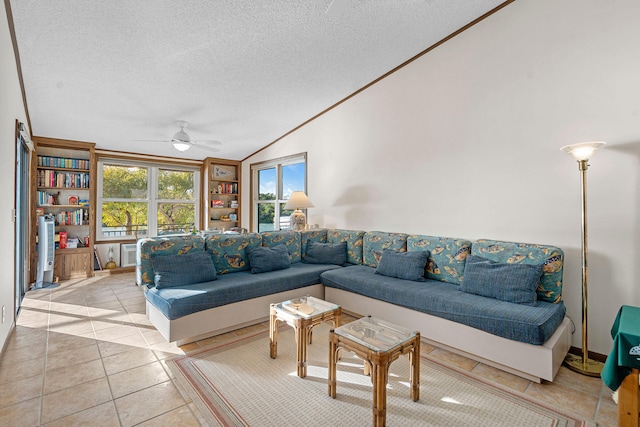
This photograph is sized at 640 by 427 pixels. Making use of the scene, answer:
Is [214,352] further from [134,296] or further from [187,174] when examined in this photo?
[187,174]

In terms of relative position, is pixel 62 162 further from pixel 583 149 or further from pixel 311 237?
pixel 583 149

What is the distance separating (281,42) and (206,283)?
2.61 m

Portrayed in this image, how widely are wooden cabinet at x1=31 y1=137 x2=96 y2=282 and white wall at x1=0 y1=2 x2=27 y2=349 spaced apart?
7.31 ft

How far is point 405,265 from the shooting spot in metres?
3.33

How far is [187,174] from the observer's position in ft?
22.3

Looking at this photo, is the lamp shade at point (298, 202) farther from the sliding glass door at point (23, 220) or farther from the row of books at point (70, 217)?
the row of books at point (70, 217)

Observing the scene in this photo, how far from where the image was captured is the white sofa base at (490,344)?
214cm

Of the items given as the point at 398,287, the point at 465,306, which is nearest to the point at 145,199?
the point at 398,287

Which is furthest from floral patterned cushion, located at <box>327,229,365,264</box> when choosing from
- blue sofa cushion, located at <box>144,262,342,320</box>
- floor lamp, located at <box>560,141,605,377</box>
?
floor lamp, located at <box>560,141,605,377</box>

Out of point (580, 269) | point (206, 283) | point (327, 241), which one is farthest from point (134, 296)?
point (580, 269)

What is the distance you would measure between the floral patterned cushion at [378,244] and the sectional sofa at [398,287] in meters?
0.01

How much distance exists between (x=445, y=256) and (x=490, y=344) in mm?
1045

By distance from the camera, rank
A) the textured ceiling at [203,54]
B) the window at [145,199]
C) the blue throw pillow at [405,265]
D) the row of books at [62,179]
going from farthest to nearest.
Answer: the window at [145,199] < the row of books at [62,179] < the blue throw pillow at [405,265] < the textured ceiling at [203,54]

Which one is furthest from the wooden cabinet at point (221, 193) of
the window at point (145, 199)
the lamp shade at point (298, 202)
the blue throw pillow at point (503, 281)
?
the blue throw pillow at point (503, 281)
